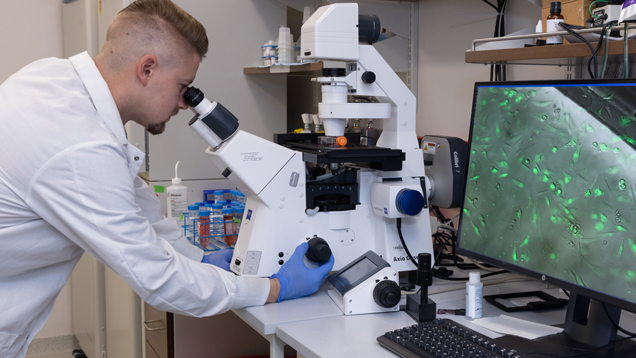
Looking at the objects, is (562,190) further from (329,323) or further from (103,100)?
(103,100)

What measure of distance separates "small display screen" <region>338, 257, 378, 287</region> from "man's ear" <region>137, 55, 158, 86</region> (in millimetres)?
648

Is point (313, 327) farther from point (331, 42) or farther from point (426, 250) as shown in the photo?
point (331, 42)

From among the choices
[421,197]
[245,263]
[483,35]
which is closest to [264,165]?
[245,263]

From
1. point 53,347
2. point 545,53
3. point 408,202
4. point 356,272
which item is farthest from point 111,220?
point 53,347

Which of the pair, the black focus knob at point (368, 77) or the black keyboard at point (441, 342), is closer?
the black keyboard at point (441, 342)

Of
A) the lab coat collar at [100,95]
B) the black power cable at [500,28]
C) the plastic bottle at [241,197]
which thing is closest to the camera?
the lab coat collar at [100,95]

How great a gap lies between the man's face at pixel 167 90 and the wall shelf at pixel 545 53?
719 mm

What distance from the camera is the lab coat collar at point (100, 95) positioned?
4.02 ft

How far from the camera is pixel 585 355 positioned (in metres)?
1.01

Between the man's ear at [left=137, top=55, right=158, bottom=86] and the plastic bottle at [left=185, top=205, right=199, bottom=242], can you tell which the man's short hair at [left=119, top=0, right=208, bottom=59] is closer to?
the man's ear at [left=137, top=55, right=158, bottom=86]

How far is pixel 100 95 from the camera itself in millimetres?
1229

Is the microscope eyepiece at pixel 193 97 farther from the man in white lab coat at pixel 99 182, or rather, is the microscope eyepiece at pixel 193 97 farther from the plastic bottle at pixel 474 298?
the plastic bottle at pixel 474 298

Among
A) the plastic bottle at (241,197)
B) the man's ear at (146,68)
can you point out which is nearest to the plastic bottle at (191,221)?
the plastic bottle at (241,197)

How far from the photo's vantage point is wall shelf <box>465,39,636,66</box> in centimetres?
115
